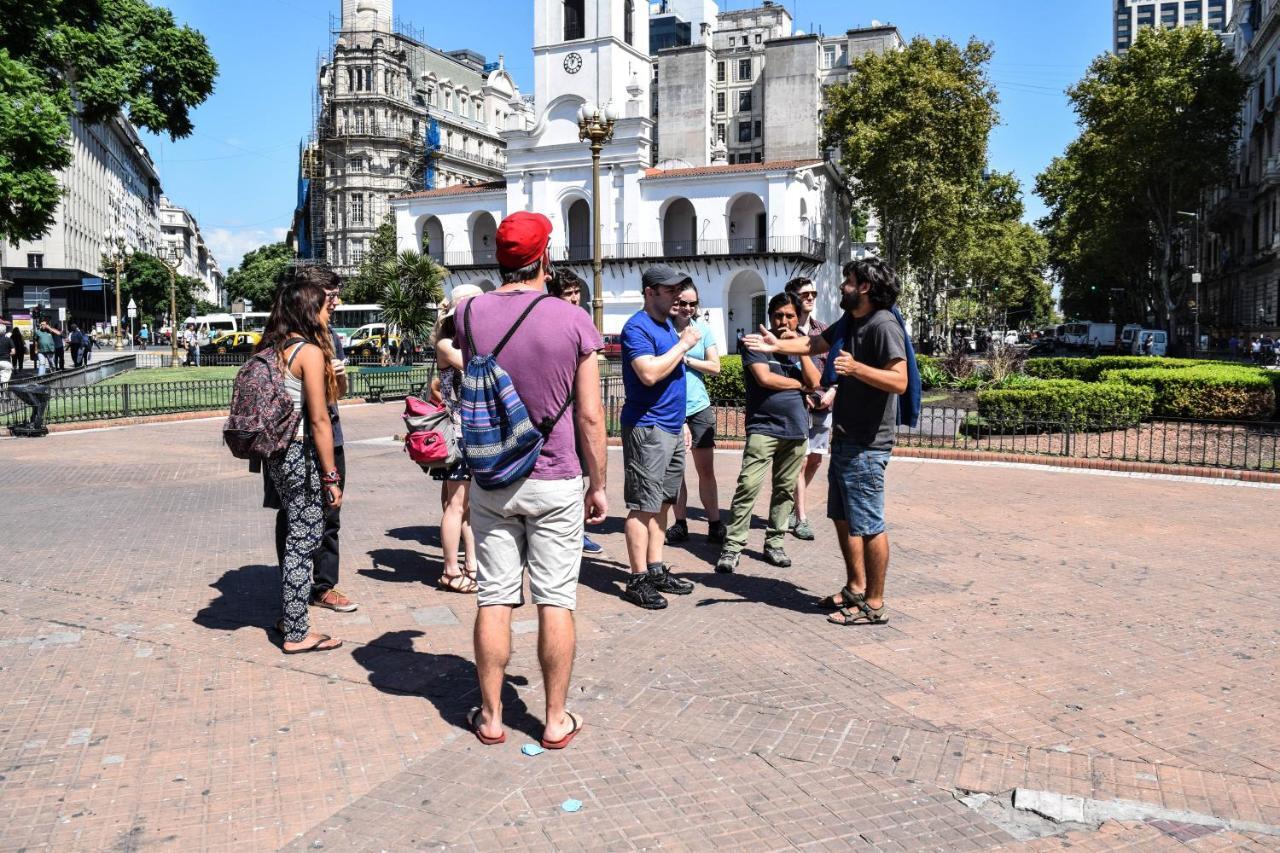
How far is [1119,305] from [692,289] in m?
76.5

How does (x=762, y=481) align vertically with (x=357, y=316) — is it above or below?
below

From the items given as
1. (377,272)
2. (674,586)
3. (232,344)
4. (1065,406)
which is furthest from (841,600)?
(232,344)

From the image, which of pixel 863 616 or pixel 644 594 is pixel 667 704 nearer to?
pixel 644 594

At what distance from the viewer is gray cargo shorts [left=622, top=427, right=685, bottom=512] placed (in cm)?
565

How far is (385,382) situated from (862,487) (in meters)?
19.2

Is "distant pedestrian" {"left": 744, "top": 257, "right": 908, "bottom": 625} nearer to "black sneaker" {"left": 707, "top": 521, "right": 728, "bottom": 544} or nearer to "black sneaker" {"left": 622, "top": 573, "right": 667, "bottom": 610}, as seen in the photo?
"black sneaker" {"left": 622, "top": 573, "right": 667, "bottom": 610}

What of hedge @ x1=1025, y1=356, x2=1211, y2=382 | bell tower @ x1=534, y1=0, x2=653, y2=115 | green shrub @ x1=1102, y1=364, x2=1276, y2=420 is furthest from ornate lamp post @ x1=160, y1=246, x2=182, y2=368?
green shrub @ x1=1102, y1=364, x2=1276, y2=420

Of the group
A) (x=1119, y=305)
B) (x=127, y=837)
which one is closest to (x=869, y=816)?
(x=127, y=837)

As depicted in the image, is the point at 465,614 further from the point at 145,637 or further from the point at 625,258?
the point at 625,258

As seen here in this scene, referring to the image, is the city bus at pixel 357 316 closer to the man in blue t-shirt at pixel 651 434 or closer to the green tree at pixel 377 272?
the green tree at pixel 377 272

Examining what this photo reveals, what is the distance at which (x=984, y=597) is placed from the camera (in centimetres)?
600

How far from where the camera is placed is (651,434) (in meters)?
5.75

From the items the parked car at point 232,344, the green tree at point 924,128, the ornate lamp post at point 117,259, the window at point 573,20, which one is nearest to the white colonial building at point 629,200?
the window at point 573,20

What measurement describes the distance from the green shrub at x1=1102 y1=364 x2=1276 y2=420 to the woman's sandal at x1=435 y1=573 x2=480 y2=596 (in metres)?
11.8
